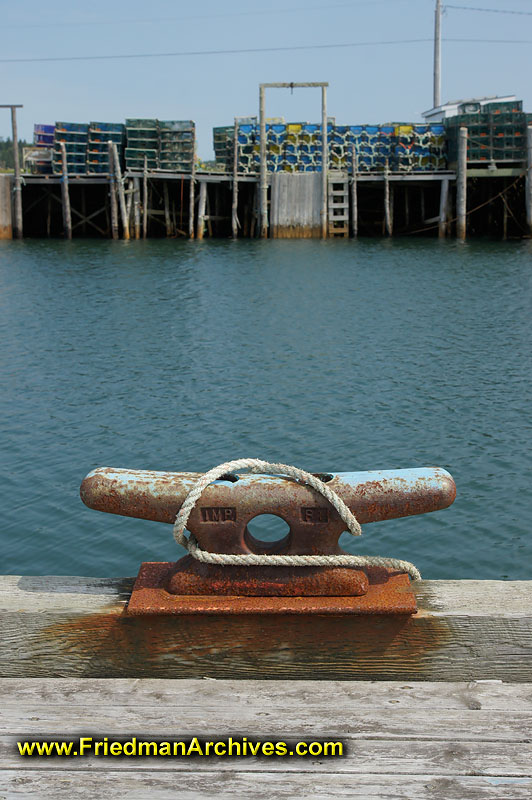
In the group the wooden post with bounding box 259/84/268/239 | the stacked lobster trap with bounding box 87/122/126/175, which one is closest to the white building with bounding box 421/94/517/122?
the wooden post with bounding box 259/84/268/239

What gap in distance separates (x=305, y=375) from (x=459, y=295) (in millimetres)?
10581

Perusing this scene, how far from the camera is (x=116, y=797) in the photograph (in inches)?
78.0

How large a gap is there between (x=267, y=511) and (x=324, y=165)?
3642cm

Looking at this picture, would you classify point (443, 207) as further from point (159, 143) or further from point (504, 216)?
point (159, 143)

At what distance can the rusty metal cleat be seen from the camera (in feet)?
8.66

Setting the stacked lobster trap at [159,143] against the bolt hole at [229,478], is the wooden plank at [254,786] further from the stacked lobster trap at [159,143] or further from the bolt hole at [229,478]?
the stacked lobster trap at [159,143]

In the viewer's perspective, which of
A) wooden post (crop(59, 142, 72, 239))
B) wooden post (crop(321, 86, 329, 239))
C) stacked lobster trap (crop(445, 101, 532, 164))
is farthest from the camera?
stacked lobster trap (crop(445, 101, 532, 164))

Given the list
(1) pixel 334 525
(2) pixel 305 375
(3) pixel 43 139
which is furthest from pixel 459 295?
(3) pixel 43 139

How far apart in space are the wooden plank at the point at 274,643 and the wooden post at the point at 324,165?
1431 inches

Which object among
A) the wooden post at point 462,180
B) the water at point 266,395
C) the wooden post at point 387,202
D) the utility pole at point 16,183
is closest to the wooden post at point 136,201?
the utility pole at point 16,183

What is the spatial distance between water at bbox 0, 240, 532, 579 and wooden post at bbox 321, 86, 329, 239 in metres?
11.8

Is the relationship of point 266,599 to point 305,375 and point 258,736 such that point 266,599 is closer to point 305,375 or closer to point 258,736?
point 258,736

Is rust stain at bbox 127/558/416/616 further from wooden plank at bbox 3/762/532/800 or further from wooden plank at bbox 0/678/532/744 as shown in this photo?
wooden plank at bbox 3/762/532/800

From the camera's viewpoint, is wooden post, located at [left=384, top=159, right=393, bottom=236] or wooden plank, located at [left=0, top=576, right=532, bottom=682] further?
wooden post, located at [left=384, top=159, right=393, bottom=236]
